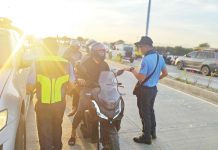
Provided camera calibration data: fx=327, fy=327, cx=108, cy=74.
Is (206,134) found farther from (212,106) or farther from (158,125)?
(212,106)

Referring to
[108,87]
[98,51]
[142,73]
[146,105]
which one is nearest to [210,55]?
[146,105]

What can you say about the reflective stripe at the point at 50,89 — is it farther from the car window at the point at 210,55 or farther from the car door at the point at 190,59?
the car door at the point at 190,59

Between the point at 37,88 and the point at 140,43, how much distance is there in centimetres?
218

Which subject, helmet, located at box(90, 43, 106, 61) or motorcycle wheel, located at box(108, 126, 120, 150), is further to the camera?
helmet, located at box(90, 43, 106, 61)

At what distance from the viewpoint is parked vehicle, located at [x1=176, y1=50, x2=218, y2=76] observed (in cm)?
2180

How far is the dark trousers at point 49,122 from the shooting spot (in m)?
4.26

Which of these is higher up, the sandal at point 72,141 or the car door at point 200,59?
the car door at point 200,59

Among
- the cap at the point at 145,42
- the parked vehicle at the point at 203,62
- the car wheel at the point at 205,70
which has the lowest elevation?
the car wheel at the point at 205,70

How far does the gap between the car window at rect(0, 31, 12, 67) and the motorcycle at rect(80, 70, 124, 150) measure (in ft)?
4.46

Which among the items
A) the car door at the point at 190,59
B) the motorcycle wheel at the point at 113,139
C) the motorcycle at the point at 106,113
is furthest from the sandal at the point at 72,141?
the car door at the point at 190,59

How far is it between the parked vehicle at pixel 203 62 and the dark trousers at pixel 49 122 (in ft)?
60.3

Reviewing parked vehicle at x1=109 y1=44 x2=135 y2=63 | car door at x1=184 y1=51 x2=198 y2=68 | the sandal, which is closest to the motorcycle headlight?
the sandal

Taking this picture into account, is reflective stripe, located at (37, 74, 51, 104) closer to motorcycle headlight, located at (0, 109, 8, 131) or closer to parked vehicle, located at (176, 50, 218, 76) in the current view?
motorcycle headlight, located at (0, 109, 8, 131)

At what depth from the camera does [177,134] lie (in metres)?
6.55
